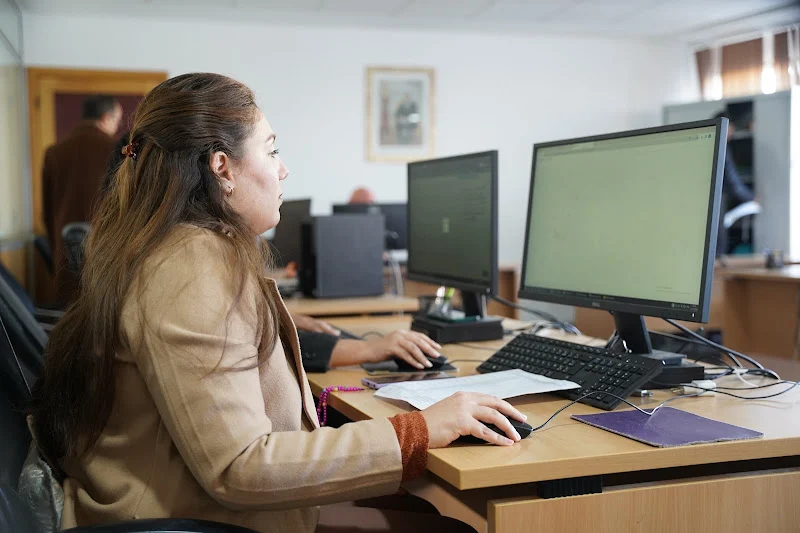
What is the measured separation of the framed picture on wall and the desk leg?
6270mm

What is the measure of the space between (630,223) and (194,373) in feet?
3.06

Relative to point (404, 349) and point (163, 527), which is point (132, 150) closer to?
point (163, 527)

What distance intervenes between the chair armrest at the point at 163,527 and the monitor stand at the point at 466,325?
1.20m

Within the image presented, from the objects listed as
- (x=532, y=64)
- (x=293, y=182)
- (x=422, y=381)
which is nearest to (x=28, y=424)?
(x=422, y=381)

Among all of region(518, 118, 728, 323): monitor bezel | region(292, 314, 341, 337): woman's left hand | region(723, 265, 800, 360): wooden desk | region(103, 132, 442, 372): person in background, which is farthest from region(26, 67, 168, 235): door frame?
region(518, 118, 728, 323): monitor bezel

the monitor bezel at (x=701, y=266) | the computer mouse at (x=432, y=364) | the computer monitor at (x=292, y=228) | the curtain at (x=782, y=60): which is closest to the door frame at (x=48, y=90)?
the computer monitor at (x=292, y=228)

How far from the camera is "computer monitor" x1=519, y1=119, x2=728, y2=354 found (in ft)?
4.66

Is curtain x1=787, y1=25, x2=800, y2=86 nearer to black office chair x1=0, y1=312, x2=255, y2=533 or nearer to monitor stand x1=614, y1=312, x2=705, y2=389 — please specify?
monitor stand x1=614, y1=312, x2=705, y2=389

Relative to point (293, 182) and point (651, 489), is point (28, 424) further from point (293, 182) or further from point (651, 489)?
point (293, 182)

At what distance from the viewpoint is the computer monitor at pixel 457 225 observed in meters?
2.04

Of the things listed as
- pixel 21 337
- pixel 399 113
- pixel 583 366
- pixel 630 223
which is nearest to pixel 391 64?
pixel 399 113

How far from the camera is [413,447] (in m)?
1.12

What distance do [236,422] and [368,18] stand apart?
627 cm

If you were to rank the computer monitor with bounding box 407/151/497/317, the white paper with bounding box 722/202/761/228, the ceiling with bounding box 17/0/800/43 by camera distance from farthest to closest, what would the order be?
the white paper with bounding box 722/202/761/228
the ceiling with bounding box 17/0/800/43
the computer monitor with bounding box 407/151/497/317
